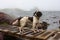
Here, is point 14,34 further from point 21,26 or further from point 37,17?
point 37,17

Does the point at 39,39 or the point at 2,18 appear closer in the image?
the point at 39,39

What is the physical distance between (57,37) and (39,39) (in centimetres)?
66

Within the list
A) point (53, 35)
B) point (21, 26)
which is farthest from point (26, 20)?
point (53, 35)

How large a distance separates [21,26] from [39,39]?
1.18 metres

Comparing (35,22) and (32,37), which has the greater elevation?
(35,22)

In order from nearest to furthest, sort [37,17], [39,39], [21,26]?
[39,39]
[37,17]
[21,26]

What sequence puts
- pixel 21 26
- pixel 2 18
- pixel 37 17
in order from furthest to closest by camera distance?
pixel 2 18 < pixel 21 26 < pixel 37 17

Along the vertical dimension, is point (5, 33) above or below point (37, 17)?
below

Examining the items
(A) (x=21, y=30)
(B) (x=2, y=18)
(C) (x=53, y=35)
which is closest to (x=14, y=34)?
(A) (x=21, y=30)

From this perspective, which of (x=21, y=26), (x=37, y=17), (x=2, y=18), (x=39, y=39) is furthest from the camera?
(x=2, y=18)

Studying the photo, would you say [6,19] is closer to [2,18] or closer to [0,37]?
[2,18]

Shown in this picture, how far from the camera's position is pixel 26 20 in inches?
247

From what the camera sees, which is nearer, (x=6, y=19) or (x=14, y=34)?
(x=14, y=34)

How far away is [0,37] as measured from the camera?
6.35 metres
